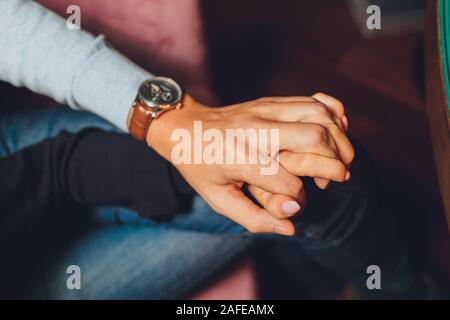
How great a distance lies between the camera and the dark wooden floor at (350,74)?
117cm

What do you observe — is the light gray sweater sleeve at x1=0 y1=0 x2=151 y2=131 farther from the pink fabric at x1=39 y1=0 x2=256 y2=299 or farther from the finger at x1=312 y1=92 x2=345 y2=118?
the finger at x1=312 y1=92 x2=345 y2=118

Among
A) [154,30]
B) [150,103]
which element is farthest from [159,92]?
[154,30]

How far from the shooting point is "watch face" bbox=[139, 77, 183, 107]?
2.02 ft

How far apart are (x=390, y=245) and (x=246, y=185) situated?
0.29m

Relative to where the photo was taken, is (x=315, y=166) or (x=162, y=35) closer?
(x=315, y=166)

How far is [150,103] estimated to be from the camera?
2.01 feet

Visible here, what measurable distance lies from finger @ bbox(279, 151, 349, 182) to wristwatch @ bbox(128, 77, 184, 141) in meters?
0.19

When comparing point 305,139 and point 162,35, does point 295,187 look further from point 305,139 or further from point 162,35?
point 162,35

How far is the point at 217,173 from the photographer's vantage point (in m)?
0.54

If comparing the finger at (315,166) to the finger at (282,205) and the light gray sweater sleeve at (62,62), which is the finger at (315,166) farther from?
the light gray sweater sleeve at (62,62)

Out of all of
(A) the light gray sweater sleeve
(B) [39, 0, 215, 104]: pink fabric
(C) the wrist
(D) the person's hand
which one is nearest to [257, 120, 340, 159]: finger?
(D) the person's hand

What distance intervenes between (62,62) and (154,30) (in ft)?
0.77

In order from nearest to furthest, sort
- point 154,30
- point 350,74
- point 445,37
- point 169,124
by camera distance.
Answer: point 445,37 < point 169,124 < point 154,30 < point 350,74
